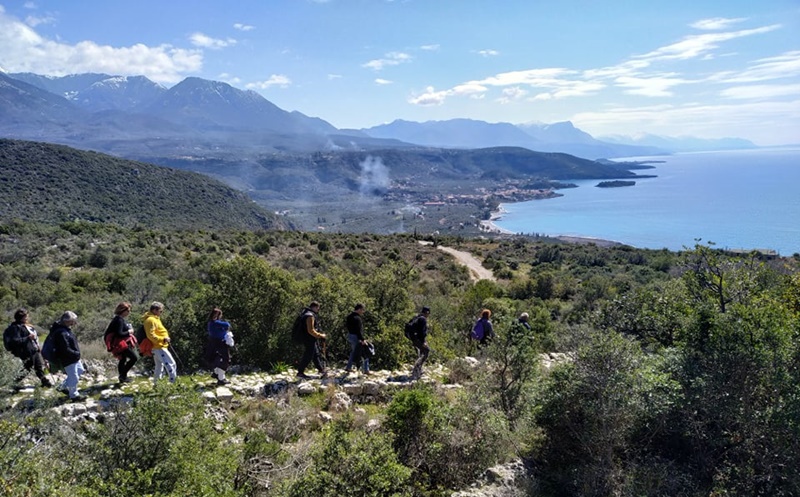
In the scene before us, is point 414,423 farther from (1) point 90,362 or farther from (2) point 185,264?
(2) point 185,264

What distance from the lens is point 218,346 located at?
8.60 meters

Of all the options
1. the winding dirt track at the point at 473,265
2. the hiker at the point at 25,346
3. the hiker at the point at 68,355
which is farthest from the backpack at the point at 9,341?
the winding dirt track at the point at 473,265

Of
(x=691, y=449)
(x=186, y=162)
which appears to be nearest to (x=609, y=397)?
(x=691, y=449)

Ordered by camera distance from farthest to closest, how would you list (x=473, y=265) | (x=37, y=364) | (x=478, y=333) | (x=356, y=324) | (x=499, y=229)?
(x=499, y=229) < (x=473, y=265) < (x=478, y=333) < (x=356, y=324) < (x=37, y=364)

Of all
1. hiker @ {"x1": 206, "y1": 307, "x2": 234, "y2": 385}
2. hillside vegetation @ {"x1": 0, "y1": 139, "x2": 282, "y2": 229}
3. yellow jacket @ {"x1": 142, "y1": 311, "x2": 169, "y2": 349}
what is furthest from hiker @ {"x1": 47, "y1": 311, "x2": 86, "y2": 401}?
hillside vegetation @ {"x1": 0, "y1": 139, "x2": 282, "y2": 229}

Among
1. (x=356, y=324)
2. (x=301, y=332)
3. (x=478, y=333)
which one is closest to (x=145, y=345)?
(x=301, y=332)

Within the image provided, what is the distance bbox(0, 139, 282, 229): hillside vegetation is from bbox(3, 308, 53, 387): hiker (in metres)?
44.0

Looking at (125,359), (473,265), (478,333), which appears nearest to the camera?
(125,359)

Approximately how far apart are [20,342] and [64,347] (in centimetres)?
105

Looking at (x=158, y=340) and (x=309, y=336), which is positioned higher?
(x=158, y=340)

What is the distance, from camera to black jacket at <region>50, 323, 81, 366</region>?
7340 mm

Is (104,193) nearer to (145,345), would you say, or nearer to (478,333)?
(145,345)

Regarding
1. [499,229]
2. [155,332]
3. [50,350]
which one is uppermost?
[155,332]

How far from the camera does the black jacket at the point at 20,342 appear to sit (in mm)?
7637
